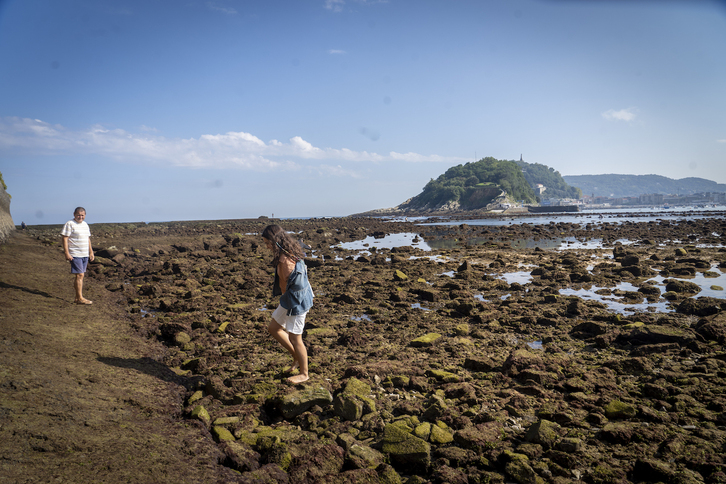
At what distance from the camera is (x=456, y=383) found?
5.67 metres

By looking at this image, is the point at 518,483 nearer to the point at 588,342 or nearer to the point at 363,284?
the point at 588,342

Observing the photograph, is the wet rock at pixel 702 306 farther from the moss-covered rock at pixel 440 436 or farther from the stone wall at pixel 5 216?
the stone wall at pixel 5 216

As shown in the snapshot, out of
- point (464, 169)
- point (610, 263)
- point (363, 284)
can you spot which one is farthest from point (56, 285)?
point (464, 169)

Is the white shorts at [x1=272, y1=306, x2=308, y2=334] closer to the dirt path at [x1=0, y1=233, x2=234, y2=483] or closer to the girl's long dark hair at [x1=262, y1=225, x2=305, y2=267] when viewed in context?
the girl's long dark hair at [x1=262, y1=225, x2=305, y2=267]

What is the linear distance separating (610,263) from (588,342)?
12.2m

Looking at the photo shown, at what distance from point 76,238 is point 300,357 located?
6.88 m

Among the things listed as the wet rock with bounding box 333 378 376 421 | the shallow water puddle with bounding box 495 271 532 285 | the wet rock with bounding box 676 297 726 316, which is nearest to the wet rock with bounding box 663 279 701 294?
the wet rock with bounding box 676 297 726 316

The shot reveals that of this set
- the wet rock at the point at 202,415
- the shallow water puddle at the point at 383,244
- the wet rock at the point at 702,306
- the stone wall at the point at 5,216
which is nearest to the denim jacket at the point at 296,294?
the wet rock at the point at 202,415

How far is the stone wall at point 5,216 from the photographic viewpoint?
22961 mm

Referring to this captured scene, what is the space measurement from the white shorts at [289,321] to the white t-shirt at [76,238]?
6.20 m

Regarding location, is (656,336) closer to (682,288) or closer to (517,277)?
(682,288)

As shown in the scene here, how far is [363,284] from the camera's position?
13625 millimetres

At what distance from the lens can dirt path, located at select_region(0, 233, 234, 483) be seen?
3.06 meters

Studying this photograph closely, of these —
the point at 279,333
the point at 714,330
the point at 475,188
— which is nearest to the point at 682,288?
the point at 714,330
